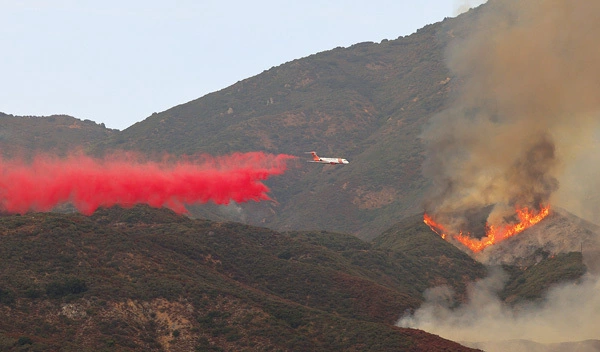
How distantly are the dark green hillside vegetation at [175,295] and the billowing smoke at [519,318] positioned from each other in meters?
6.31

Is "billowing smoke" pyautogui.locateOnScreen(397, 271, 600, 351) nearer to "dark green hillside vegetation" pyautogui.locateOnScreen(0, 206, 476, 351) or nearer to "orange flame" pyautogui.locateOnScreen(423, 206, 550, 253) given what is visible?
"dark green hillside vegetation" pyautogui.locateOnScreen(0, 206, 476, 351)

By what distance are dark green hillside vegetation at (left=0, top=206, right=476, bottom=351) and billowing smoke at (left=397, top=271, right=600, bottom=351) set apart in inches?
248

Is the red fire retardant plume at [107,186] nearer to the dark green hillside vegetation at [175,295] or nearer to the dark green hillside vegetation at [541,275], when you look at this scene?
the dark green hillside vegetation at [175,295]

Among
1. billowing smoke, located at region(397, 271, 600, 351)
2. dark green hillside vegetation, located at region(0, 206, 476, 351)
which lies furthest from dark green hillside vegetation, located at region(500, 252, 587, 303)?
dark green hillside vegetation, located at region(0, 206, 476, 351)

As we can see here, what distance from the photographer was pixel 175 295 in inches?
4899

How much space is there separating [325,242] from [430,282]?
28.9 m

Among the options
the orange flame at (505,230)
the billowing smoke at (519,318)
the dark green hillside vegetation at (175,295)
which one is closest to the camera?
the dark green hillside vegetation at (175,295)

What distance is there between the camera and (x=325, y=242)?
641ft

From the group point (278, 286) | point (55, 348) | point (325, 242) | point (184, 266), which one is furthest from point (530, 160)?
point (55, 348)

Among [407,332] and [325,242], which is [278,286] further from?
[325,242]

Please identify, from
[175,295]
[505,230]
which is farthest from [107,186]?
[505,230]

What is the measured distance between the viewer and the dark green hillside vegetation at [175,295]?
113 metres

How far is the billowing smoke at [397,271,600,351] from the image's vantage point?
135500 mm

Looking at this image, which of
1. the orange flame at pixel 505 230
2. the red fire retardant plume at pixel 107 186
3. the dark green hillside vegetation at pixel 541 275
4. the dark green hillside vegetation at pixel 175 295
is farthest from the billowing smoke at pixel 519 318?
the red fire retardant plume at pixel 107 186
